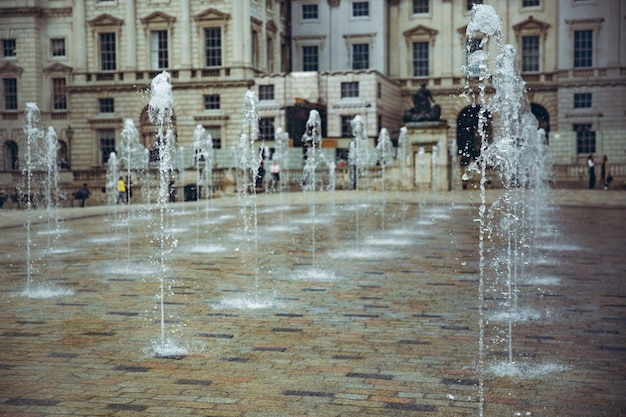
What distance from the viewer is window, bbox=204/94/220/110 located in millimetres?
50219

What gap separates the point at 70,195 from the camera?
Answer: 140ft

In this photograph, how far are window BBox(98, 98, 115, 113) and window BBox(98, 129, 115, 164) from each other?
4.20 feet

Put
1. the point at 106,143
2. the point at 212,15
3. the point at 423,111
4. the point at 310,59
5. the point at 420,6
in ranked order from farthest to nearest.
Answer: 1. the point at 310,59
2. the point at 420,6
3. the point at 106,143
4. the point at 212,15
5. the point at 423,111

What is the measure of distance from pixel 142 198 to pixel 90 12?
18824 millimetres

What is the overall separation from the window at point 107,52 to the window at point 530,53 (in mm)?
26697

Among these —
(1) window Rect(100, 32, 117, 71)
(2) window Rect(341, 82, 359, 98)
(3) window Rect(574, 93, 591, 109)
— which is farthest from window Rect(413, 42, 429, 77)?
(1) window Rect(100, 32, 117, 71)

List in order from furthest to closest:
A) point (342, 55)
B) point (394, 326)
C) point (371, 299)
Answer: point (342, 55) → point (371, 299) → point (394, 326)

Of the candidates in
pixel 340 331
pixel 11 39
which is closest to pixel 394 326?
pixel 340 331

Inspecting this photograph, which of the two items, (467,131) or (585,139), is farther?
(467,131)

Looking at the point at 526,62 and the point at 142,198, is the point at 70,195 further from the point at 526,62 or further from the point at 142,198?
the point at 526,62

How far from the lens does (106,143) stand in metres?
51.8

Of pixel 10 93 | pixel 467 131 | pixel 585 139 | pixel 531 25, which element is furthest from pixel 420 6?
pixel 10 93

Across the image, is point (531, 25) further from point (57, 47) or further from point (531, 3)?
point (57, 47)

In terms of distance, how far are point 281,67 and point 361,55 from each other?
18.0 ft
